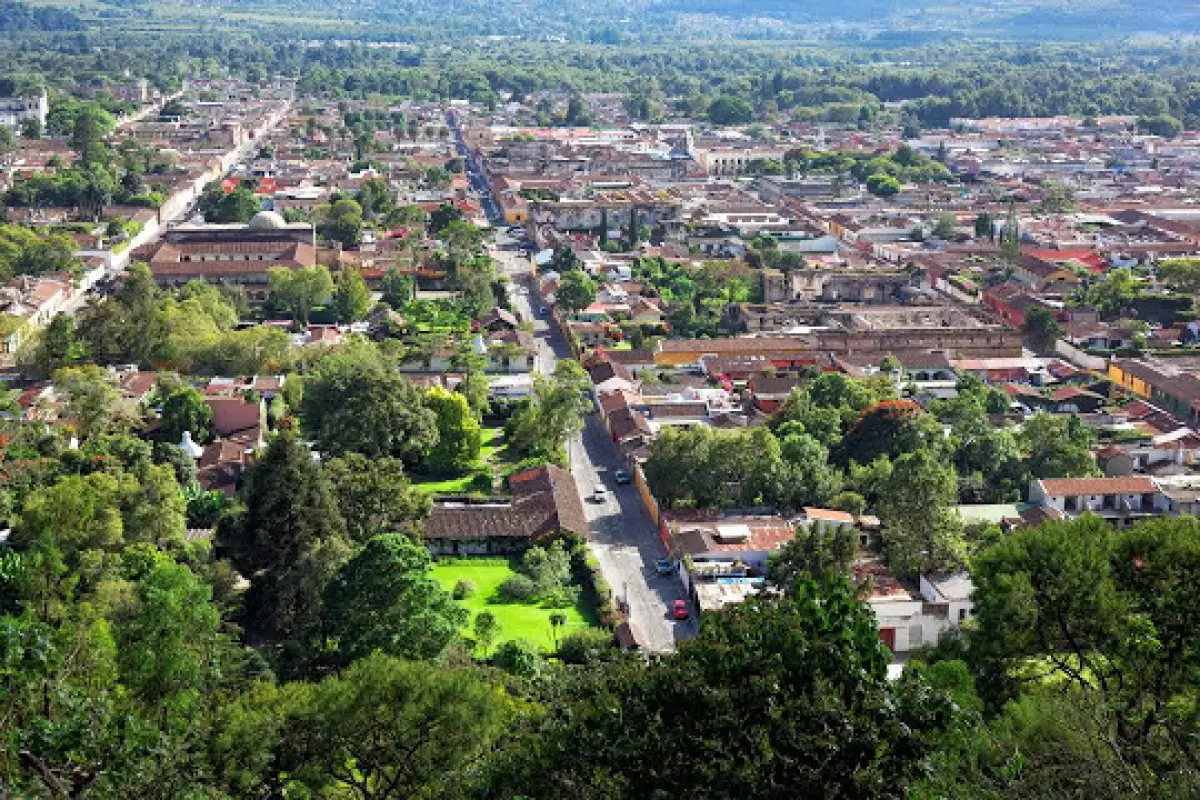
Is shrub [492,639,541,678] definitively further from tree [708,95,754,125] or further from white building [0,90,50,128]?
tree [708,95,754,125]

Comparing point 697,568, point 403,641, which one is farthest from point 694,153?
point 403,641

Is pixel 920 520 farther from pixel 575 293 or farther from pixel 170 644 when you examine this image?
pixel 575 293

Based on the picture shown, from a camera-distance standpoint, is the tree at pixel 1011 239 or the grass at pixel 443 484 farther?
the tree at pixel 1011 239

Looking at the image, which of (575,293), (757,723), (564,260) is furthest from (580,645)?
(564,260)

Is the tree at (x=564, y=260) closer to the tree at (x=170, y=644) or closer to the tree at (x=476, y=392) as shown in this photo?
the tree at (x=476, y=392)

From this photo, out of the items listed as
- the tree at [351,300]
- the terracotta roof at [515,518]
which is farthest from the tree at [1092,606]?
the tree at [351,300]

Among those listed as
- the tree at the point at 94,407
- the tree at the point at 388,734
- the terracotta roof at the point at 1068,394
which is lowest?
the terracotta roof at the point at 1068,394

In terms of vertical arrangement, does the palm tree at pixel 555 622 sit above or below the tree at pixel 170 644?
below

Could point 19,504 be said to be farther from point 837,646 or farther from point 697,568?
point 837,646
